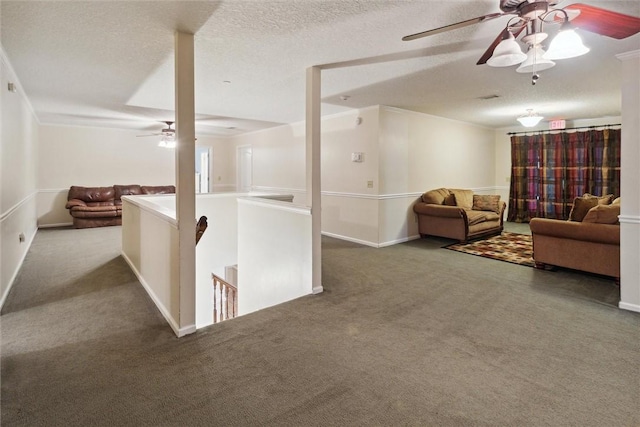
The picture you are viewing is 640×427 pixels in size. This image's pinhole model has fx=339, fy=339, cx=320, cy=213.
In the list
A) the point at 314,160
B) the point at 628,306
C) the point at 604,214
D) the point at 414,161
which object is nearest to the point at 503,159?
the point at 414,161

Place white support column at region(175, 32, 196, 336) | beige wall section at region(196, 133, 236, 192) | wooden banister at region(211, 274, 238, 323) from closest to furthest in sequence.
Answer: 1. white support column at region(175, 32, 196, 336)
2. wooden banister at region(211, 274, 238, 323)
3. beige wall section at region(196, 133, 236, 192)

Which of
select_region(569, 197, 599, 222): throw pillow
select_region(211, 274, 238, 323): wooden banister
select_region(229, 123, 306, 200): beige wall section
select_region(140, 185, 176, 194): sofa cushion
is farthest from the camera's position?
select_region(140, 185, 176, 194): sofa cushion

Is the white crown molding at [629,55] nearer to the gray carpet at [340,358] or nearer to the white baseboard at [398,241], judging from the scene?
the gray carpet at [340,358]

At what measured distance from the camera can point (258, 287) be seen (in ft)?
15.4

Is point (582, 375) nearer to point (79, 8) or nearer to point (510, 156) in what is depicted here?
point (79, 8)

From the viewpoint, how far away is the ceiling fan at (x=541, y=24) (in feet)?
6.06

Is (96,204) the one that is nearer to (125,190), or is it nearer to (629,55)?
(125,190)

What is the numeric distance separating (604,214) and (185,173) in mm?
4336

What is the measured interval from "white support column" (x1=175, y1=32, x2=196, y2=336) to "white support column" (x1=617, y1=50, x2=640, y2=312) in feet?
12.3

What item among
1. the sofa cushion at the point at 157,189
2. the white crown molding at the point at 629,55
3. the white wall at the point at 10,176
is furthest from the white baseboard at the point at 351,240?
the sofa cushion at the point at 157,189

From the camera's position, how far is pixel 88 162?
807 cm

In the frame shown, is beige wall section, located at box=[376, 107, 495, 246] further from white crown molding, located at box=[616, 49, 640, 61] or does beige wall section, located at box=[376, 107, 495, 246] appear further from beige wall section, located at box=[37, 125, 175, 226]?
beige wall section, located at box=[37, 125, 175, 226]

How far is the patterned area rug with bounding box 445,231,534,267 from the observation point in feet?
15.9

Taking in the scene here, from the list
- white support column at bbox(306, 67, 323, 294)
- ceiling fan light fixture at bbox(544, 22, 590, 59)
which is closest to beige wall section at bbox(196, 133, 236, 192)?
white support column at bbox(306, 67, 323, 294)
